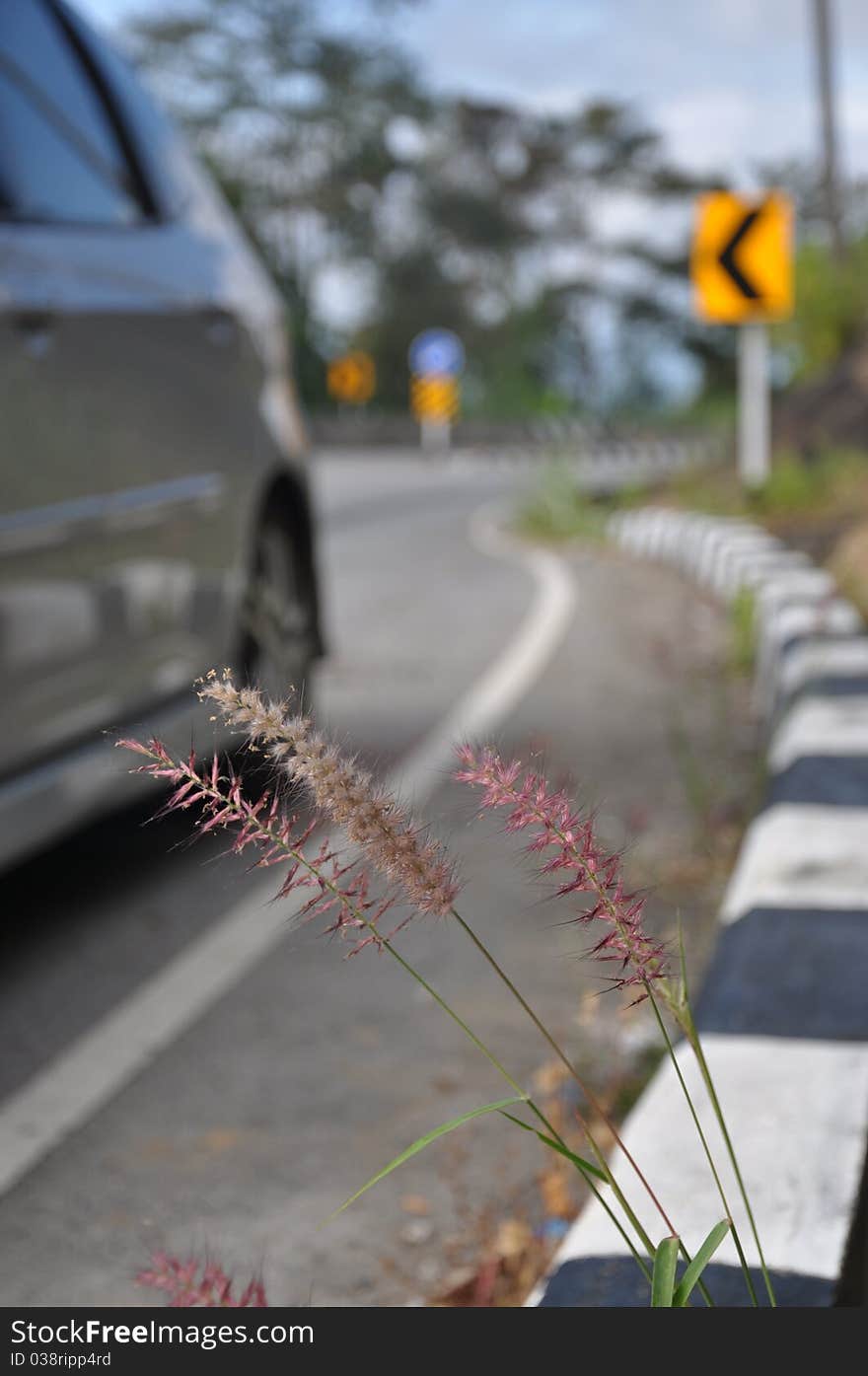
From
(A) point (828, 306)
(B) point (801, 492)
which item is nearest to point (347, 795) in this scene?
(B) point (801, 492)

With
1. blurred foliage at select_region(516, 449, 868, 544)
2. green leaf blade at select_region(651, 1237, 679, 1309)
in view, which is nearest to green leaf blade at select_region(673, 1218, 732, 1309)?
green leaf blade at select_region(651, 1237, 679, 1309)

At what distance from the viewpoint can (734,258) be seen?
13695 millimetres

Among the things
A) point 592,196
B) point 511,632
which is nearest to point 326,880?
point 511,632

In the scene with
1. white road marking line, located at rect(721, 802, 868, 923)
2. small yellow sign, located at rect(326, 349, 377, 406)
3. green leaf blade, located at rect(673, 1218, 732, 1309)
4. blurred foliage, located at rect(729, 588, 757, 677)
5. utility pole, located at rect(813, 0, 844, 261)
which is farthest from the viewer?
small yellow sign, located at rect(326, 349, 377, 406)

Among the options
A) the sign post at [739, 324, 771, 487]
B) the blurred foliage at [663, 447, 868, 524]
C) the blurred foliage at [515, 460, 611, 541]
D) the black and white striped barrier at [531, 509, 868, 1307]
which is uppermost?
the black and white striped barrier at [531, 509, 868, 1307]

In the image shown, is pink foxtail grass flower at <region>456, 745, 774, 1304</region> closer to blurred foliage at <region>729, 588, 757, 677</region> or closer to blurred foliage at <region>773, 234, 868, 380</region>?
blurred foliage at <region>729, 588, 757, 677</region>

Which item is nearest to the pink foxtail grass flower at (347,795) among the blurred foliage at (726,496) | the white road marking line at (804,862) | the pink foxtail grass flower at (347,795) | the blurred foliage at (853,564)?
the pink foxtail grass flower at (347,795)

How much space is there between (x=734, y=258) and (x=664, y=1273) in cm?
1288

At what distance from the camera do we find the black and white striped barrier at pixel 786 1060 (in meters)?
2.12

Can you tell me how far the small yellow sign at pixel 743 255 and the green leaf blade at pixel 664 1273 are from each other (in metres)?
12.5

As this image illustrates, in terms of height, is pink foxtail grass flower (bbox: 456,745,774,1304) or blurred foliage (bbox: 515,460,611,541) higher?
pink foxtail grass flower (bbox: 456,745,774,1304)

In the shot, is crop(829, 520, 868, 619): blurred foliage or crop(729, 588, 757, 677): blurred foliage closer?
crop(729, 588, 757, 677): blurred foliage

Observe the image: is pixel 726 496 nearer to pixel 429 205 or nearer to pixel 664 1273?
pixel 664 1273

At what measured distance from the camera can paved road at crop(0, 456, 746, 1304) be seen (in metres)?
2.71
